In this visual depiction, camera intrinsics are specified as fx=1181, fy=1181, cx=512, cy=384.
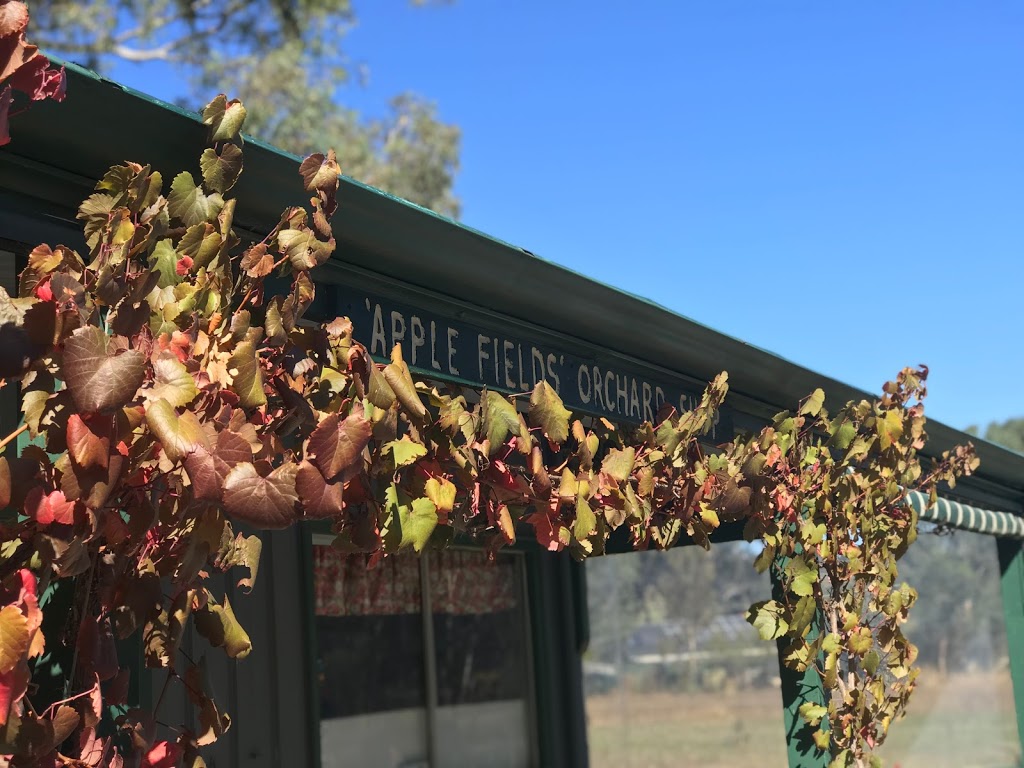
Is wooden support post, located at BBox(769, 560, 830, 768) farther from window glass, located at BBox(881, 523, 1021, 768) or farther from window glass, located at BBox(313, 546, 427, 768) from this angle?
window glass, located at BBox(881, 523, 1021, 768)

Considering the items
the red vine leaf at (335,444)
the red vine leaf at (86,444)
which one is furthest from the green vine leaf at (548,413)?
the red vine leaf at (86,444)

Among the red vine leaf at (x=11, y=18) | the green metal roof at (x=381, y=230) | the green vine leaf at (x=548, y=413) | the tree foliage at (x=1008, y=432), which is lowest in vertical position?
the green vine leaf at (x=548, y=413)

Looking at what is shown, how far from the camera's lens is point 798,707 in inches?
204

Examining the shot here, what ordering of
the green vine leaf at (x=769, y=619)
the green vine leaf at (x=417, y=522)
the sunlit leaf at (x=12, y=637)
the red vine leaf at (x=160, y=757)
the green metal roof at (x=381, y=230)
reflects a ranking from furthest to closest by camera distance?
the green vine leaf at (x=769, y=619)
the green vine leaf at (x=417, y=522)
the green metal roof at (x=381, y=230)
the red vine leaf at (x=160, y=757)
the sunlit leaf at (x=12, y=637)

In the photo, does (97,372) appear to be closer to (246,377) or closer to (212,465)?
(212,465)

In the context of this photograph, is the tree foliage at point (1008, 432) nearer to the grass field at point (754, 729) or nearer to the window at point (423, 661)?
the grass field at point (754, 729)

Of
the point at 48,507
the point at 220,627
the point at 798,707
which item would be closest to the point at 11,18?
the point at 48,507

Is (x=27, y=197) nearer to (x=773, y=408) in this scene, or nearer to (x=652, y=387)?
(x=652, y=387)

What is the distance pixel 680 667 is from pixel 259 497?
45.5 m

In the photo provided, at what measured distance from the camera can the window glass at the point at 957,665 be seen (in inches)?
1097

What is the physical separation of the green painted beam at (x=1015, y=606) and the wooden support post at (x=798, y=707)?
12.5 feet

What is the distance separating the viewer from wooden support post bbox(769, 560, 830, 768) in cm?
513

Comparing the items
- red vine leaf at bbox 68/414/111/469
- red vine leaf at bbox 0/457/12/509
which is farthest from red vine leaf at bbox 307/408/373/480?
red vine leaf at bbox 0/457/12/509

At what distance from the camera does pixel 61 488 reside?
197 centimetres
